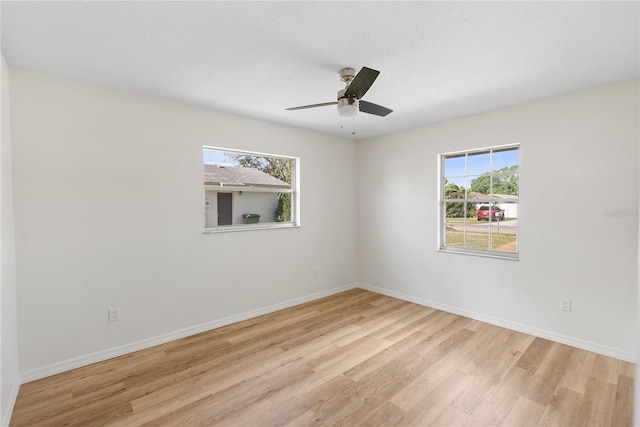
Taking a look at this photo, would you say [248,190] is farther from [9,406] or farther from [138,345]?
[9,406]

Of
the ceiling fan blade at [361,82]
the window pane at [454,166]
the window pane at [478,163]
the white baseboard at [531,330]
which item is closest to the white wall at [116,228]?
the ceiling fan blade at [361,82]

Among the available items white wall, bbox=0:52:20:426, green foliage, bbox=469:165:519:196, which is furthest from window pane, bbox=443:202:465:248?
white wall, bbox=0:52:20:426

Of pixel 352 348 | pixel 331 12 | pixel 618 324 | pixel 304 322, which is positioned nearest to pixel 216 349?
pixel 304 322

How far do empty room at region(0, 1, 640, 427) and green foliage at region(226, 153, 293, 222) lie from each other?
0.08 feet

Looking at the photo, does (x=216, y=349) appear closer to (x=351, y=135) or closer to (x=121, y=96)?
(x=121, y=96)

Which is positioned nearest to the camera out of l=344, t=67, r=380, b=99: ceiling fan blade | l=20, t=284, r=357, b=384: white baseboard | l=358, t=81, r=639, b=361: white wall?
l=344, t=67, r=380, b=99: ceiling fan blade

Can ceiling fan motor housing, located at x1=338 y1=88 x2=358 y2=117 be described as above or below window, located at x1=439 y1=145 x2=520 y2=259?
above

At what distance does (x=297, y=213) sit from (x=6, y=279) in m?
2.92

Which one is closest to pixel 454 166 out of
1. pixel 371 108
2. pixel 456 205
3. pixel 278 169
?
pixel 456 205

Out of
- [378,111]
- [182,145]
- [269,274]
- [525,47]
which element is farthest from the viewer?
[269,274]

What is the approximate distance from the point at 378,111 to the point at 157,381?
2.91 meters

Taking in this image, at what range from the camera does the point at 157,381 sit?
237 cm

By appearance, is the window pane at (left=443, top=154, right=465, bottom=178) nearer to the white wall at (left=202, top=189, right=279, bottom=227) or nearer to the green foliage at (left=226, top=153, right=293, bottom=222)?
the green foliage at (left=226, top=153, right=293, bottom=222)

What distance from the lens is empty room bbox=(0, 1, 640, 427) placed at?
1.92 meters
